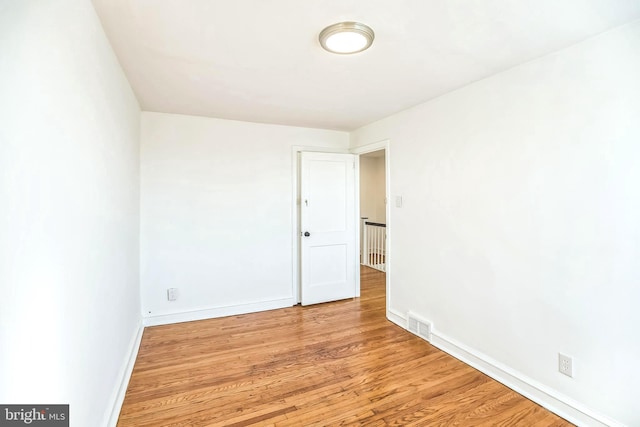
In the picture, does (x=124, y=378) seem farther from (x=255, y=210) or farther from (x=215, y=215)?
(x=255, y=210)

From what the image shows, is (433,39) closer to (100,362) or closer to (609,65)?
(609,65)

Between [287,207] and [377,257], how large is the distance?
3.10 meters

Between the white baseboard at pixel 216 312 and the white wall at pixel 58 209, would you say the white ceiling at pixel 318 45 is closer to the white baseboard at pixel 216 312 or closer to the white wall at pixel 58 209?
the white wall at pixel 58 209

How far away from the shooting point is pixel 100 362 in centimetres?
163

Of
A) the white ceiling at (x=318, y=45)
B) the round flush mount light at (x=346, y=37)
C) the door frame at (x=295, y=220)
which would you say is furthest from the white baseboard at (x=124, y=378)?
the round flush mount light at (x=346, y=37)

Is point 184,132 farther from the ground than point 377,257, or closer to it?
farther from the ground

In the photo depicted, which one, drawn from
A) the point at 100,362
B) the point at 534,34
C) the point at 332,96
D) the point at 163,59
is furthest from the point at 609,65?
the point at 100,362

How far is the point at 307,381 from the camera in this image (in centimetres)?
234

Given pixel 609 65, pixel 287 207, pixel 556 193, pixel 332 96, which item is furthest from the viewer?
pixel 287 207

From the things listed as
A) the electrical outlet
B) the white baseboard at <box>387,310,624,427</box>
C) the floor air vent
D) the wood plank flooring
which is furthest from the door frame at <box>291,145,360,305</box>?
the electrical outlet

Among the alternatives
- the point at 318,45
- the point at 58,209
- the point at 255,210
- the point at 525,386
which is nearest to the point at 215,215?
the point at 255,210

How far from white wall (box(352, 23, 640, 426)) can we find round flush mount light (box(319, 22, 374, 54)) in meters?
1.22

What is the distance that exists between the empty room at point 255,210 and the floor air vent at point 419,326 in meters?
0.02

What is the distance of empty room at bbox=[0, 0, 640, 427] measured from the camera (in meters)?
1.11
